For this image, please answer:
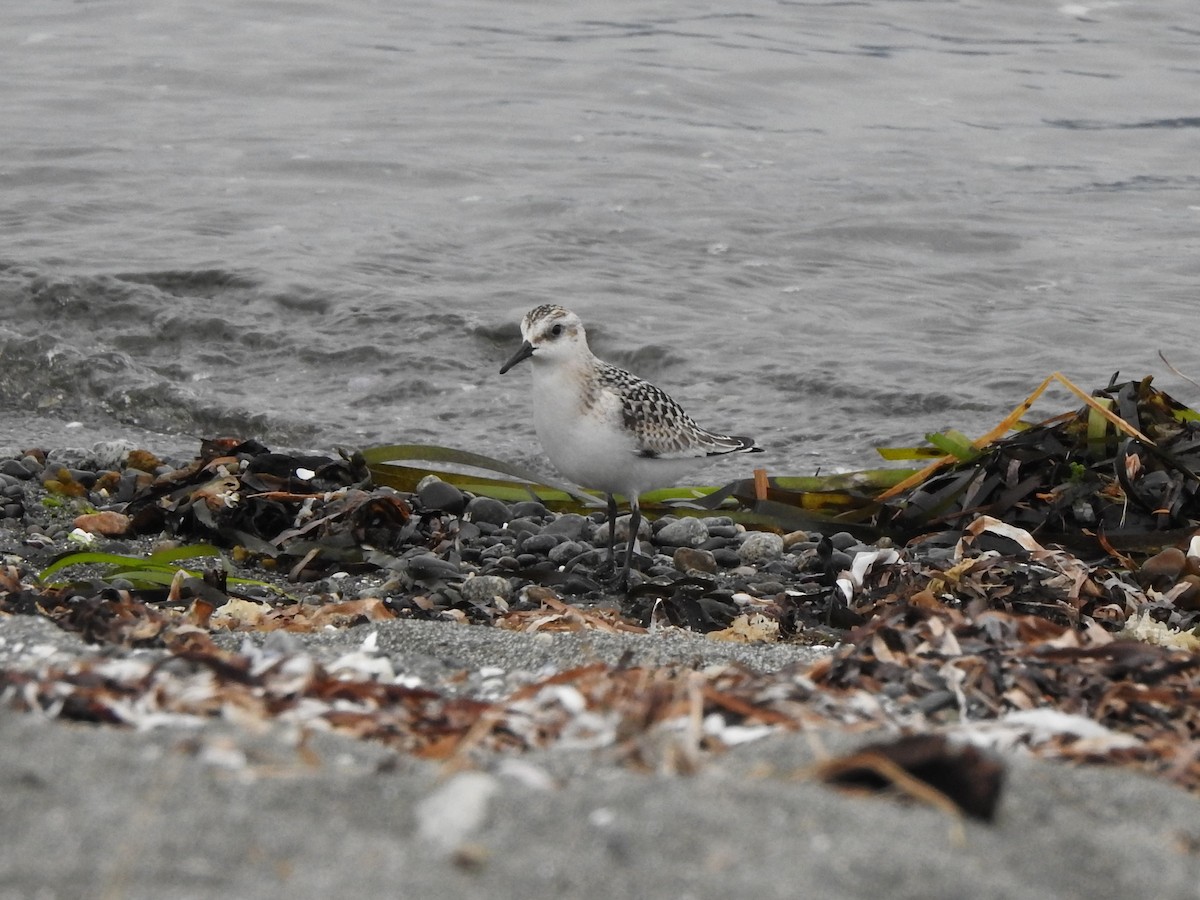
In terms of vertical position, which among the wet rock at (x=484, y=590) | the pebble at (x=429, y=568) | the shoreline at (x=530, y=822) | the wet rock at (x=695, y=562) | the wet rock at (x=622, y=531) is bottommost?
the wet rock at (x=622, y=531)

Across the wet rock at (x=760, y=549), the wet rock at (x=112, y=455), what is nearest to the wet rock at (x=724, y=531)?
the wet rock at (x=760, y=549)

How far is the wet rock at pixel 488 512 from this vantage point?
5891 mm


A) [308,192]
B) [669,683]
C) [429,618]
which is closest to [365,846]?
[669,683]

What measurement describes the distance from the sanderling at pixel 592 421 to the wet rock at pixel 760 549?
0.41 metres

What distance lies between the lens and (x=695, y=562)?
559cm

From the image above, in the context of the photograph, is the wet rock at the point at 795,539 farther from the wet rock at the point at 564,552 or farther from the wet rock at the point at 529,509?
the wet rock at the point at 529,509

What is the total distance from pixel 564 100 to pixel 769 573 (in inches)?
367

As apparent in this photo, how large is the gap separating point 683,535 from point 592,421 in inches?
25.6

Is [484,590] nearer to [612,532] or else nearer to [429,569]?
[429,569]

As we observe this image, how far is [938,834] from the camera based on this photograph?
1960 millimetres

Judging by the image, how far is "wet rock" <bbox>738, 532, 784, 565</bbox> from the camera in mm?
5590

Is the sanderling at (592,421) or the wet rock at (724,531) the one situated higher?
the sanderling at (592,421)

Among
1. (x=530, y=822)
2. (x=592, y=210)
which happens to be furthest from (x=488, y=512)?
(x=592, y=210)

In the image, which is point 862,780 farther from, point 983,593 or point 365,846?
point 983,593
